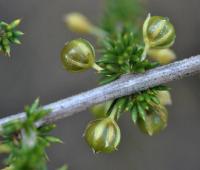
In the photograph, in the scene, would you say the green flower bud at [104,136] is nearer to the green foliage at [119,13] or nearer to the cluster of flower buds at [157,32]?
the cluster of flower buds at [157,32]

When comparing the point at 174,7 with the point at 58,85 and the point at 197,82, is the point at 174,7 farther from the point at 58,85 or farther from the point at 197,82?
the point at 58,85

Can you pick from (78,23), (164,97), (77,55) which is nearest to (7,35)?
(77,55)

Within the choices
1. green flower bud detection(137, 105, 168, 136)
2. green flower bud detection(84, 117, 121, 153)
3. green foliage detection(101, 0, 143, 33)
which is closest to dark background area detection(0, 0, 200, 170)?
green foliage detection(101, 0, 143, 33)

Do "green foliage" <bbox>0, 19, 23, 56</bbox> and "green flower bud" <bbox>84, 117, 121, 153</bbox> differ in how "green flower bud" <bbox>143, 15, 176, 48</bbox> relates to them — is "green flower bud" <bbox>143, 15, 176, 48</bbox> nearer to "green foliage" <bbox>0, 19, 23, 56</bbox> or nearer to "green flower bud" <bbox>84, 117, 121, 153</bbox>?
"green flower bud" <bbox>84, 117, 121, 153</bbox>

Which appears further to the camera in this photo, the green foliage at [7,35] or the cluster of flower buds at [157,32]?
the cluster of flower buds at [157,32]

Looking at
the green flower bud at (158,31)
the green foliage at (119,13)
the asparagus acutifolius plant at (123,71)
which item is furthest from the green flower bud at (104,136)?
the green foliage at (119,13)
